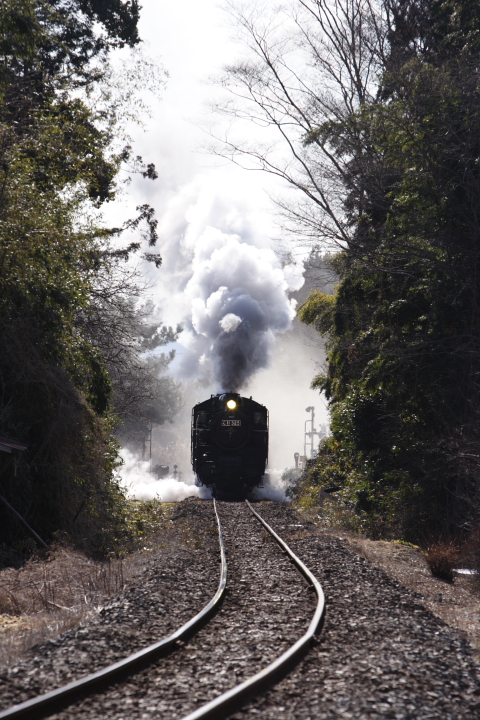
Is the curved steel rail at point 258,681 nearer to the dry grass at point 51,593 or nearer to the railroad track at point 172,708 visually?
the railroad track at point 172,708

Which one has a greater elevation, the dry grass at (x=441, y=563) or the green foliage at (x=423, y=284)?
the green foliage at (x=423, y=284)

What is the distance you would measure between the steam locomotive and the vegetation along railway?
11.9 metres

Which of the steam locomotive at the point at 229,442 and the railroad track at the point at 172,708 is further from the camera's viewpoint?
the steam locomotive at the point at 229,442

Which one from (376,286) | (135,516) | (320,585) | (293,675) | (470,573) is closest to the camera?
(293,675)

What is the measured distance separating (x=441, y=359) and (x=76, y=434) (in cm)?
925

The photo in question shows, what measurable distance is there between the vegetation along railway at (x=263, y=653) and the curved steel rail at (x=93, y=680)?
0.03 metres

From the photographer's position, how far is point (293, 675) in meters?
5.09

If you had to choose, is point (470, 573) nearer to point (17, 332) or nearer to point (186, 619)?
point (186, 619)

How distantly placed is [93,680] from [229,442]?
55.3 ft

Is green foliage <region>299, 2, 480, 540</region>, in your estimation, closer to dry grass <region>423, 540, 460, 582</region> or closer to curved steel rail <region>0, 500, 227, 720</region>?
dry grass <region>423, 540, 460, 582</region>

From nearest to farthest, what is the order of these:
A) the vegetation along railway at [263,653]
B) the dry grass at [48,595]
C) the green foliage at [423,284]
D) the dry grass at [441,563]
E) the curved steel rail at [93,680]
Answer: the curved steel rail at [93,680] < the vegetation along railway at [263,653] < the dry grass at [48,595] < the dry grass at [441,563] < the green foliage at [423,284]

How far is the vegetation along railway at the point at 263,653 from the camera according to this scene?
14.5 ft

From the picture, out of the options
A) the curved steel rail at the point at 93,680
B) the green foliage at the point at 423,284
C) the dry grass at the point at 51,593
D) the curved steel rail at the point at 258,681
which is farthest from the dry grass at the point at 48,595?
the green foliage at the point at 423,284

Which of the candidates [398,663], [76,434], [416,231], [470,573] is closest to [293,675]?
[398,663]
